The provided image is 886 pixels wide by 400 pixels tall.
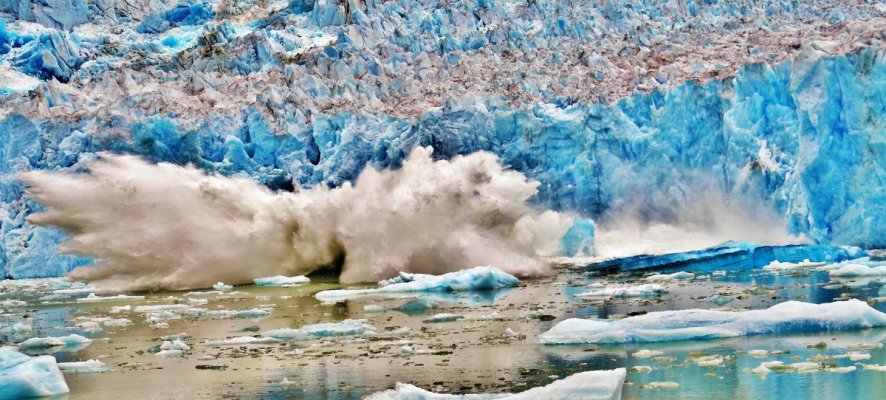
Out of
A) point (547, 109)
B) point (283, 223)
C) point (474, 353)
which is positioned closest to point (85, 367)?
point (474, 353)

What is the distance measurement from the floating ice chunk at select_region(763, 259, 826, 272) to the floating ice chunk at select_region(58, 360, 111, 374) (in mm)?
9865

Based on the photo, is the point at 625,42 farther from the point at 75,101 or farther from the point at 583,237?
the point at 75,101

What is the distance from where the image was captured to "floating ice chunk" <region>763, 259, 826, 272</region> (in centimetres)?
1550

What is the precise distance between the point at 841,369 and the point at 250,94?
20238 mm

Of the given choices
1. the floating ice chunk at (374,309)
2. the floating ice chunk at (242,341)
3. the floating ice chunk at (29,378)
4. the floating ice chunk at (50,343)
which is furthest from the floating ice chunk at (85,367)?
the floating ice chunk at (374,309)

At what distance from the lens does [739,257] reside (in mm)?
16438

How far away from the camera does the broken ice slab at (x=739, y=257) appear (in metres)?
15.5

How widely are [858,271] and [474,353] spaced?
6641 millimetres

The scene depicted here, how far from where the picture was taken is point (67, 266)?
2284 centimetres

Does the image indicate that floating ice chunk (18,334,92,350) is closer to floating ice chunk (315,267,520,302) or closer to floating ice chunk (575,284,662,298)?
floating ice chunk (315,267,520,302)

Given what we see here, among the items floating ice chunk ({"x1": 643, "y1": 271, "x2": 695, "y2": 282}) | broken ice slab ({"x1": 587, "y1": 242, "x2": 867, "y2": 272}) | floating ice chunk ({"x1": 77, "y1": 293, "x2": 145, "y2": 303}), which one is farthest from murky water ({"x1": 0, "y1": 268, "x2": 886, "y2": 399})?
floating ice chunk ({"x1": 77, "y1": 293, "x2": 145, "y2": 303})

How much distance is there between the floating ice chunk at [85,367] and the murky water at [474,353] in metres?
0.13

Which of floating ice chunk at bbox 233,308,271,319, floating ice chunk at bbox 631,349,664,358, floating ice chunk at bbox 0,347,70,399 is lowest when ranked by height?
floating ice chunk at bbox 0,347,70,399

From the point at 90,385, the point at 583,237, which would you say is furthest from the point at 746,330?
the point at 583,237
